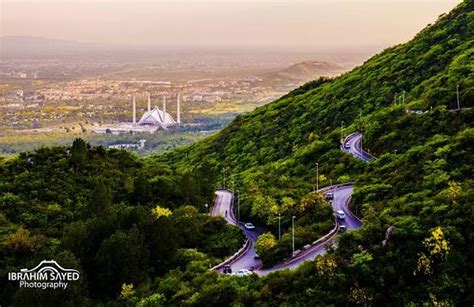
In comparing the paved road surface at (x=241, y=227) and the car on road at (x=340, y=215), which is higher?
the car on road at (x=340, y=215)

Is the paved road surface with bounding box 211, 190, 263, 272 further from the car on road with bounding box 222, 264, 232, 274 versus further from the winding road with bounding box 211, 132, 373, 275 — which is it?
the car on road with bounding box 222, 264, 232, 274

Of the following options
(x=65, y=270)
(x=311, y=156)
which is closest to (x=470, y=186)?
(x=65, y=270)

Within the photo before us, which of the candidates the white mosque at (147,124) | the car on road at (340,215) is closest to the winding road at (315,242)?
the car on road at (340,215)

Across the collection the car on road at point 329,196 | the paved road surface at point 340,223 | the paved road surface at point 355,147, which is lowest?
the paved road surface at point 340,223

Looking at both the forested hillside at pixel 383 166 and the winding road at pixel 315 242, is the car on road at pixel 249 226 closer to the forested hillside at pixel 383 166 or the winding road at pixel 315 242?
the winding road at pixel 315 242

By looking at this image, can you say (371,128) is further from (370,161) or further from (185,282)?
(185,282)
